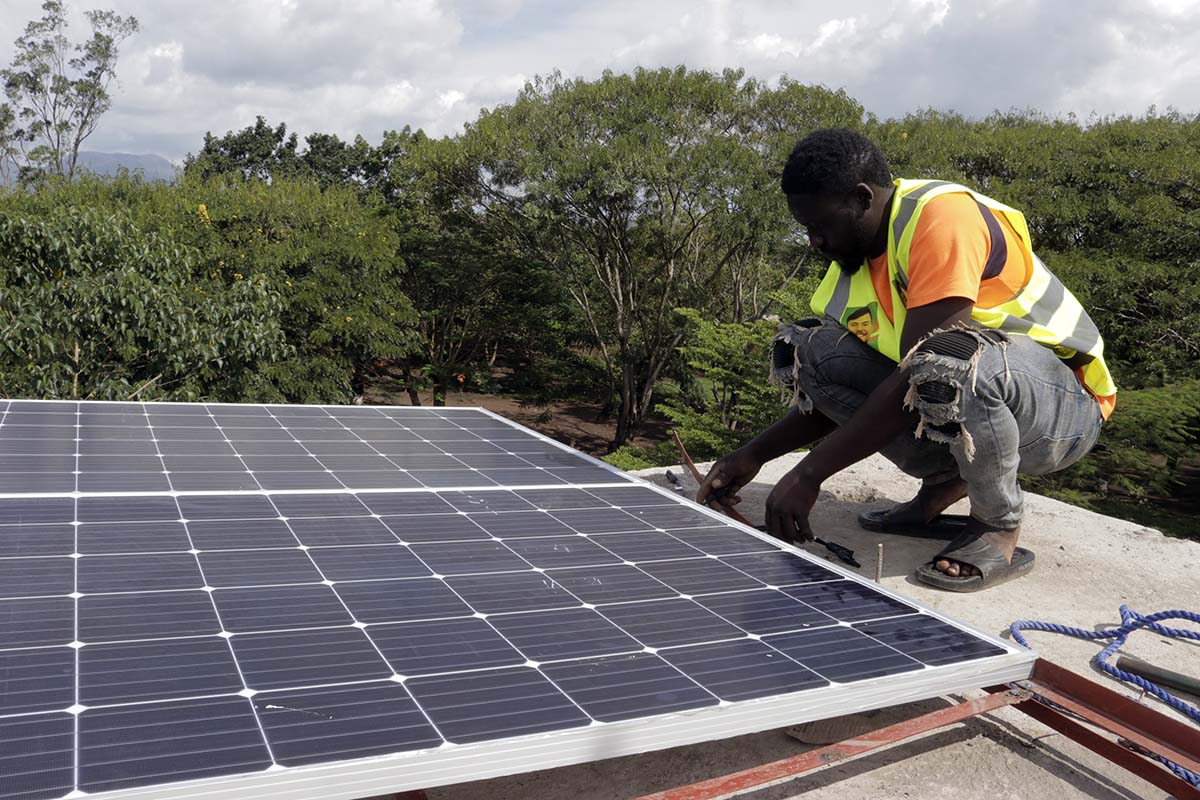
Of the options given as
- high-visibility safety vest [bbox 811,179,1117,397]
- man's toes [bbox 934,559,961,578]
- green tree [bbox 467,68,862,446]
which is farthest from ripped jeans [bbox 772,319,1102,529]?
green tree [bbox 467,68,862,446]

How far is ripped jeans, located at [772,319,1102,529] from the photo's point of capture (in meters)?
3.91

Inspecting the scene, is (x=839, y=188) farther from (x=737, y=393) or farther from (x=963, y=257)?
(x=737, y=393)

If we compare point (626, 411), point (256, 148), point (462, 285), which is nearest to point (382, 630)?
point (626, 411)

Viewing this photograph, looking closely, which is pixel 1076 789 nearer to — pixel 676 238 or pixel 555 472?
pixel 555 472

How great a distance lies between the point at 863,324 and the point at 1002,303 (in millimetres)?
679

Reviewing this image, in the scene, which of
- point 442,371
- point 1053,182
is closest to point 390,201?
point 442,371

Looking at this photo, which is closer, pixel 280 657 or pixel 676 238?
pixel 280 657

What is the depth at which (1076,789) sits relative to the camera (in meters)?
2.87

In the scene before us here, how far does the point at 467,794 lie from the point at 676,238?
17073 millimetres

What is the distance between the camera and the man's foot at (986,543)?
4.41 metres

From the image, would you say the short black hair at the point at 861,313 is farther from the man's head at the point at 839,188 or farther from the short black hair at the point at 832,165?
the short black hair at the point at 832,165

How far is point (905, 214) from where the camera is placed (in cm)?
417

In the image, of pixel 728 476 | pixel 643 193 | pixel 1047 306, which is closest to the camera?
pixel 1047 306

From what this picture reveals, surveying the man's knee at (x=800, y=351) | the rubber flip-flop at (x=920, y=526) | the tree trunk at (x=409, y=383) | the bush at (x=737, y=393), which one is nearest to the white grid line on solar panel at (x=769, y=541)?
the man's knee at (x=800, y=351)
